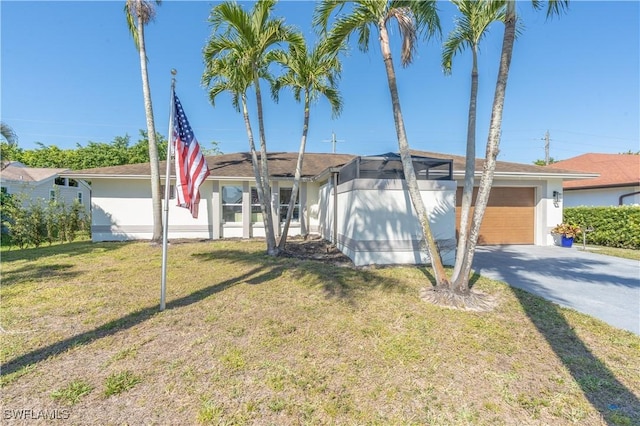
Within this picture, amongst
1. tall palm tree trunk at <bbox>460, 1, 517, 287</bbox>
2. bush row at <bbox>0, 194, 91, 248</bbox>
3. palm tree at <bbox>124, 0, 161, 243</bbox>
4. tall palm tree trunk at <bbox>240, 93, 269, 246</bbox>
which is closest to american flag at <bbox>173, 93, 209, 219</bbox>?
tall palm tree trunk at <bbox>240, 93, 269, 246</bbox>

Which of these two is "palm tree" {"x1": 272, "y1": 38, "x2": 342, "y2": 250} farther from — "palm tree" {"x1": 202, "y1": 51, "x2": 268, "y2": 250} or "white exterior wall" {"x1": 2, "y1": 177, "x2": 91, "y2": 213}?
"white exterior wall" {"x1": 2, "y1": 177, "x2": 91, "y2": 213}

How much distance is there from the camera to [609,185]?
49.0ft

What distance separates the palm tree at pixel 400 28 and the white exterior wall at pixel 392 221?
2255 mm

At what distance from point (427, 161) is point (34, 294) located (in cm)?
938

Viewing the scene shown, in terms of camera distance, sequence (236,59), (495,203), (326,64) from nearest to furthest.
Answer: (236,59) → (326,64) → (495,203)

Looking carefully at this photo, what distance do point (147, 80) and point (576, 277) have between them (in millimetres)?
15156

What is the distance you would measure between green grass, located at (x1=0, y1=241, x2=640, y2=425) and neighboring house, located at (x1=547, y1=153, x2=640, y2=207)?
44.9 feet

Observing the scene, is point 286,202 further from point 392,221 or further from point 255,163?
point 392,221

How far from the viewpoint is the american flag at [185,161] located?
494 cm

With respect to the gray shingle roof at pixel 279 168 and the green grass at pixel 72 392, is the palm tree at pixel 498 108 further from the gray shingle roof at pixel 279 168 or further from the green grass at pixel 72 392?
the gray shingle roof at pixel 279 168

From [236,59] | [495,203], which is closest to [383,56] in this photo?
[236,59]

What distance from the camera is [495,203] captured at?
1248 cm

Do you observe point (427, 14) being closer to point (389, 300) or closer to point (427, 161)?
point (427, 161)

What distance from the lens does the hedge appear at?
37.3 ft
